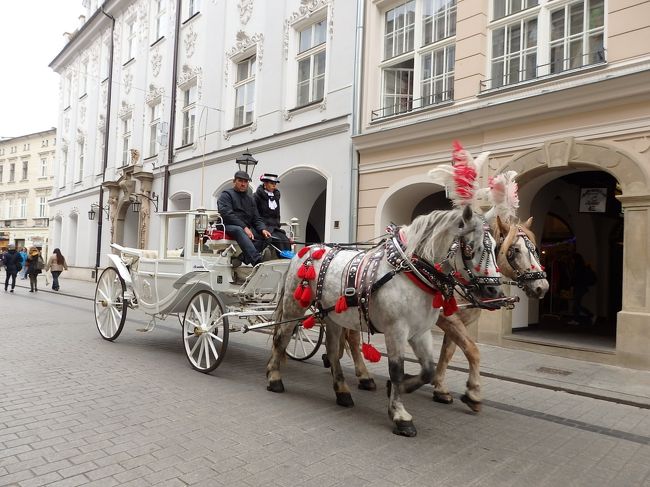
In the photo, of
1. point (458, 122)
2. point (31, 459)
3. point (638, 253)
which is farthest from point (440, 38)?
point (31, 459)

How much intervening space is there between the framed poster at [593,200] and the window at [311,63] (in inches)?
246

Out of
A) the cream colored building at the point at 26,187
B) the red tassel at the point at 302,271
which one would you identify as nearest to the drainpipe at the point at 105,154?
the red tassel at the point at 302,271

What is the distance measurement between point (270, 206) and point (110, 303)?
10.6 feet

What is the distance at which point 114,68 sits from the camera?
2173 cm

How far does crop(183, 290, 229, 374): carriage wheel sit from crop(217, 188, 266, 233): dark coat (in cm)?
93

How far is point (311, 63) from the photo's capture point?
12281mm

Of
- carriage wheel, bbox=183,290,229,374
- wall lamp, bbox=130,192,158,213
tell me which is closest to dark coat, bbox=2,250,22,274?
wall lamp, bbox=130,192,158,213

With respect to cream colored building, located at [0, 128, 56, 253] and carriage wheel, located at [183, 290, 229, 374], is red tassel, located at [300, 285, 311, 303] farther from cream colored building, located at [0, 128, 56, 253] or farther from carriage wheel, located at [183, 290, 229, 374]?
cream colored building, located at [0, 128, 56, 253]

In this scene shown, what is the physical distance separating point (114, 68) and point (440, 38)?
1706 cm

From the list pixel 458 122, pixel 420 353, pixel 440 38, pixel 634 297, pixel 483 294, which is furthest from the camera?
pixel 440 38

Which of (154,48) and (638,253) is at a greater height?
(154,48)

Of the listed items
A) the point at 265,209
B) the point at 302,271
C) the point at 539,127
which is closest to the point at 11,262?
the point at 265,209

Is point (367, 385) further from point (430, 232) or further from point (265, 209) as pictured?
point (265, 209)

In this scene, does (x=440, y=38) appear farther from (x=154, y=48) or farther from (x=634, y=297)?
(x=154, y=48)
